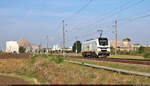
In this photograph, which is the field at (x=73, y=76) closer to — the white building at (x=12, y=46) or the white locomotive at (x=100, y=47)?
the white locomotive at (x=100, y=47)

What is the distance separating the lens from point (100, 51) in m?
40.8

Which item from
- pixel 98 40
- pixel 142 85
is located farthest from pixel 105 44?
pixel 142 85

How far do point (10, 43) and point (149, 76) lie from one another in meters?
120

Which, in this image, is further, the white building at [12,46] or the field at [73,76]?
the white building at [12,46]

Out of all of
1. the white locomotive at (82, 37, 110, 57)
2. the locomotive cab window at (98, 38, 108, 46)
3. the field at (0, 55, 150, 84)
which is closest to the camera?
the field at (0, 55, 150, 84)

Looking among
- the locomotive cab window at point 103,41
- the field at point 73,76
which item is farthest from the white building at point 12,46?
the field at point 73,76

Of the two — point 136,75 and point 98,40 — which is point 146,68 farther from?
point 98,40

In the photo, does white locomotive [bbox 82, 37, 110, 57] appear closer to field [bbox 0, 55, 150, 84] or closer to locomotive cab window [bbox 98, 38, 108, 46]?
locomotive cab window [bbox 98, 38, 108, 46]

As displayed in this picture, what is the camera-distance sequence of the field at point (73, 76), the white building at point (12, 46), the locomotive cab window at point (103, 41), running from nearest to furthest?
the field at point (73, 76) → the locomotive cab window at point (103, 41) → the white building at point (12, 46)

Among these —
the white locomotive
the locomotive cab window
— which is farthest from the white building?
the locomotive cab window

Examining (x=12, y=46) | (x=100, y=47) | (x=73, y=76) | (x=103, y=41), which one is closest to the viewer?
(x=73, y=76)

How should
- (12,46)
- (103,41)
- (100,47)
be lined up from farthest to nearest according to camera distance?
(12,46) → (103,41) → (100,47)

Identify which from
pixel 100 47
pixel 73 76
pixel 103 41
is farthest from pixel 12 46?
pixel 73 76

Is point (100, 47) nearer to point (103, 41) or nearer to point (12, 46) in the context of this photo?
point (103, 41)
